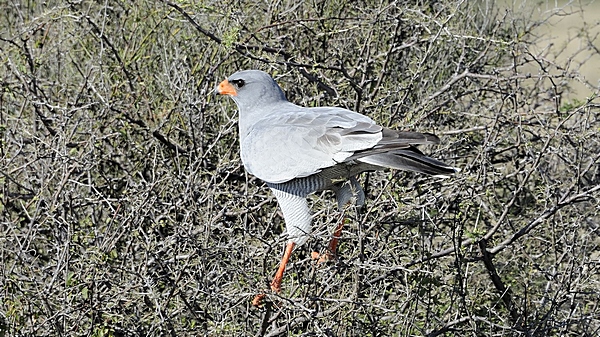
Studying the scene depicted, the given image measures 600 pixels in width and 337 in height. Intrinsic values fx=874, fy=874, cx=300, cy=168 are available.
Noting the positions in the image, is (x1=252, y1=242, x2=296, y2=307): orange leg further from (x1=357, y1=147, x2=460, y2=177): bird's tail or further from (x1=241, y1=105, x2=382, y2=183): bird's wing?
(x1=357, y1=147, x2=460, y2=177): bird's tail

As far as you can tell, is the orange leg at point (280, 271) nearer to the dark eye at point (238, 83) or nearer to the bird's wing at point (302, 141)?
the bird's wing at point (302, 141)

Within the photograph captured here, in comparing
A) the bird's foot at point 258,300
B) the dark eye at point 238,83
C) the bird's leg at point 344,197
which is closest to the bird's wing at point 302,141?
the bird's leg at point 344,197

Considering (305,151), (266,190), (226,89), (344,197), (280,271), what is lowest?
(280,271)

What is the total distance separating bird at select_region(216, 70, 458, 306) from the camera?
3.50 metres

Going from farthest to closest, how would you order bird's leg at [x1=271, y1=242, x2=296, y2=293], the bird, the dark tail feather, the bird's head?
1. the bird's head
2. bird's leg at [x1=271, y1=242, x2=296, y2=293]
3. the bird
4. the dark tail feather

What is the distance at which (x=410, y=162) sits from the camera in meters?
3.44

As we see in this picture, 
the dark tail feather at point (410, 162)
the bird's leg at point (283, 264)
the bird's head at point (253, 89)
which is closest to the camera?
the dark tail feather at point (410, 162)

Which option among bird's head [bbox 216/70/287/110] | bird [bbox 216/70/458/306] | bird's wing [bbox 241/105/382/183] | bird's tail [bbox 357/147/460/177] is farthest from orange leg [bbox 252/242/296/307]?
bird's head [bbox 216/70/287/110]

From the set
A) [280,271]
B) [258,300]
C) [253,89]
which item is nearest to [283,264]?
[280,271]

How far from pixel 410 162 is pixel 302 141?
0.57m

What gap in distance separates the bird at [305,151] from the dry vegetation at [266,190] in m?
0.12

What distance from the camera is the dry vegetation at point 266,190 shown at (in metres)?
3.57

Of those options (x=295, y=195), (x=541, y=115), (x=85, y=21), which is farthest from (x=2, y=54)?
(x=541, y=115)

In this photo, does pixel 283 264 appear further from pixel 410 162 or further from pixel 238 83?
pixel 238 83
